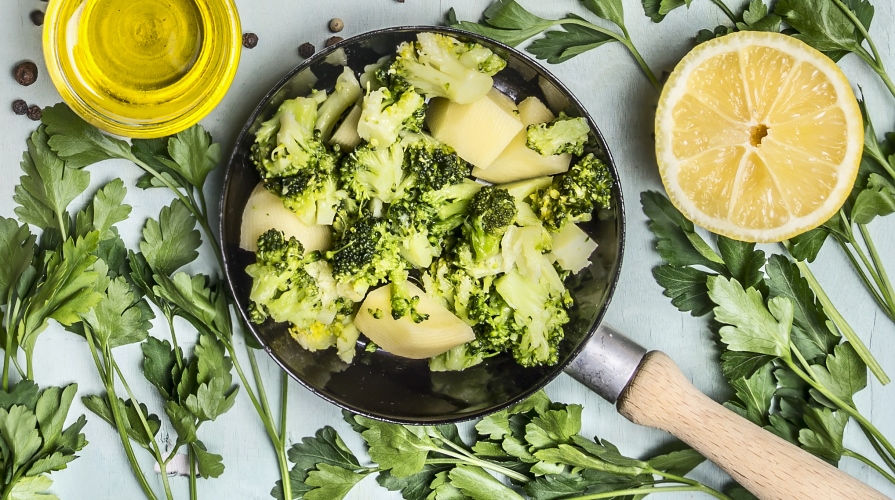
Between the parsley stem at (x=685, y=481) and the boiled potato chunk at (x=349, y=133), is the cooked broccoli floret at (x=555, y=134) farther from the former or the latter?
the parsley stem at (x=685, y=481)

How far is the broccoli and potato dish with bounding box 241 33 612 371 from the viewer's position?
152 cm

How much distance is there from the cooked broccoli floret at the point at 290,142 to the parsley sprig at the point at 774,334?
87cm

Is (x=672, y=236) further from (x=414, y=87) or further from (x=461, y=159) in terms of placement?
(x=414, y=87)

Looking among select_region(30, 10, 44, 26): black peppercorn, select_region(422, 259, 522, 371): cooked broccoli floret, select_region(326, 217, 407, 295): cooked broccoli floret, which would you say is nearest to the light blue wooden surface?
select_region(30, 10, 44, 26): black peppercorn

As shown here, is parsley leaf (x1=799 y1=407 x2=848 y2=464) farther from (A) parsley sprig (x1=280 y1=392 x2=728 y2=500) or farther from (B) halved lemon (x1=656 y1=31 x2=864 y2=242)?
(B) halved lemon (x1=656 y1=31 x2=864 y2=242)

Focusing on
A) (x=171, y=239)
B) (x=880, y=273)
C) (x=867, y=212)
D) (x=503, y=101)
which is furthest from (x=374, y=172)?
(x=880, y=273)

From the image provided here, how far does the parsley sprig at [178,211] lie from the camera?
1.67 meters

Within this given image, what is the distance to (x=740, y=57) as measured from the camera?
5.39 ft

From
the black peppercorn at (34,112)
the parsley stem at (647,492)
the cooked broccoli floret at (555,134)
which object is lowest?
the parsley stem at (647,492)

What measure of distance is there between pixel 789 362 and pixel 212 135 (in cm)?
157

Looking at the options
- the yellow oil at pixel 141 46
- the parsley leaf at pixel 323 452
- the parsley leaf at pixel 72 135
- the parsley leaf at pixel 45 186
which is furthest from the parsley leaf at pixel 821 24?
the parsley leaf at pixel 45 186

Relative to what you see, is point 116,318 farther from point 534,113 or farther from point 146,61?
point 534,113

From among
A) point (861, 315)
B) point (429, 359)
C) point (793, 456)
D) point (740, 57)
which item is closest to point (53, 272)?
point (429, 359)

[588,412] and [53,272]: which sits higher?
[53,272]
